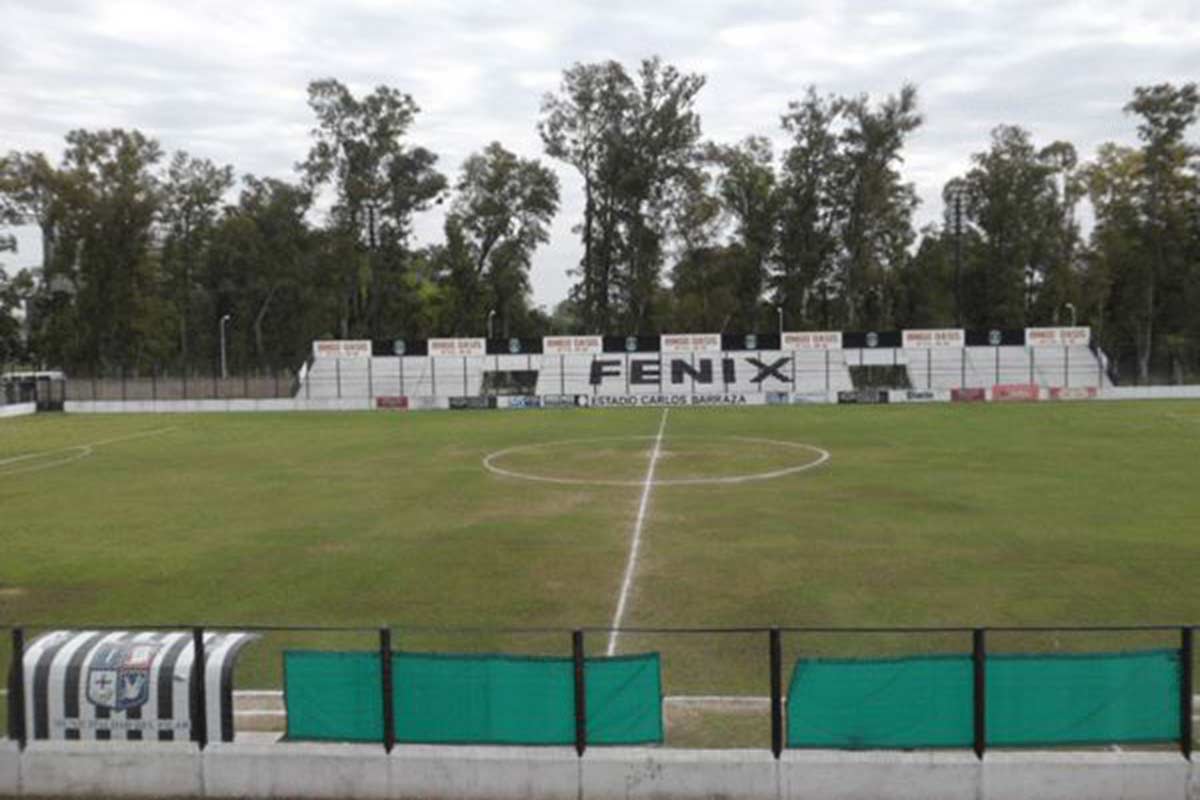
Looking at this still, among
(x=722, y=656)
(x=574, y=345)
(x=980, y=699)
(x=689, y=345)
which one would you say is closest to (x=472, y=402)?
(x=574, y=345)

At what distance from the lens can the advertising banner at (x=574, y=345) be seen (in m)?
74.3

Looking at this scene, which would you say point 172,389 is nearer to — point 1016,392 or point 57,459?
point 57,459

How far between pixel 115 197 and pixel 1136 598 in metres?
90.4

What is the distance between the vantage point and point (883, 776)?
8.67 meters

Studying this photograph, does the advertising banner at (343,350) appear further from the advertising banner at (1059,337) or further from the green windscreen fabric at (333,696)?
the green windscreen fabric at (333,696)

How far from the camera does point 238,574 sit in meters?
17.8

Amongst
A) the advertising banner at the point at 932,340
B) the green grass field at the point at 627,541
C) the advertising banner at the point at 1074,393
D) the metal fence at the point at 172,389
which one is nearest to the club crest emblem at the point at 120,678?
the green grass field at the point at 627,541

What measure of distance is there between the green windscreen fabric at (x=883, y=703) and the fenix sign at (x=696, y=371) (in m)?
63.6

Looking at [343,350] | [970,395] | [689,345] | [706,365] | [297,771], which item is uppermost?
[689,345]

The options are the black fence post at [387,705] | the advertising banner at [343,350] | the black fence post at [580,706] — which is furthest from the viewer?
the advertising banner at [343,350]

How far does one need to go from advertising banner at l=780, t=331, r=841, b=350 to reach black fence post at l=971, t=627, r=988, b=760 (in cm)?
Answer: 6594

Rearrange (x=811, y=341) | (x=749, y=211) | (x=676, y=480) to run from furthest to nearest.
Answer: (x=749, y=211), (x=811, y=341), (x=676, y=480)

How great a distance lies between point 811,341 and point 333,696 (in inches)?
2649

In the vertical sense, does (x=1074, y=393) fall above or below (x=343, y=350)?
A: below
